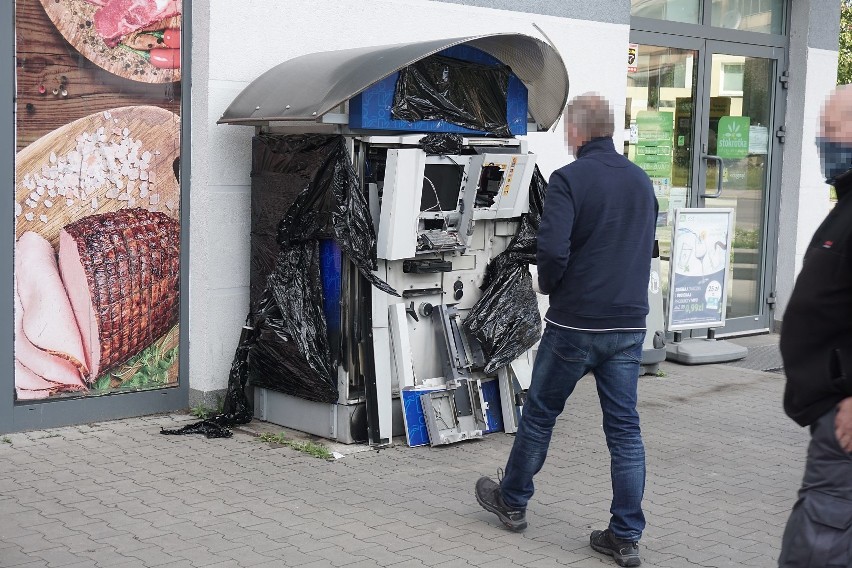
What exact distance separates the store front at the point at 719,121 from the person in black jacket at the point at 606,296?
15.7ft

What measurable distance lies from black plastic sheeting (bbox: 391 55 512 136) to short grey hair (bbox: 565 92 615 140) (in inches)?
66.5

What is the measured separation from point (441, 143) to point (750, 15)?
5733mm

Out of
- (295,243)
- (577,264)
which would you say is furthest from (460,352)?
(577,264)

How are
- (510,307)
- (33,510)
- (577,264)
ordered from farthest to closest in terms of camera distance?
(510,307) → (33,510) → (577,264)

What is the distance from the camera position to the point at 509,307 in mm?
6910

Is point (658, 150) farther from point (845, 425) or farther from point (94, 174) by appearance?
point (845, 425)

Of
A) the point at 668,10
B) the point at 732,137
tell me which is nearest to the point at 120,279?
the point at 668,10

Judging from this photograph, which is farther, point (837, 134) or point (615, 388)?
point (615, 388)

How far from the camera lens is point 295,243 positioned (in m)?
6.63

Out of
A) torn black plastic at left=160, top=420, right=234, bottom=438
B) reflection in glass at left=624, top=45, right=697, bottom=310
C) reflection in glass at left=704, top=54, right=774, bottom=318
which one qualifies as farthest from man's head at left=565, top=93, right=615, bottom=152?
reflection in glass at left=704, top=54, right=774, bottom=318

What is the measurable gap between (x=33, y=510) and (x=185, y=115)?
9.17ft

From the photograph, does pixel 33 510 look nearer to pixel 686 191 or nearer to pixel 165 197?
pixel 165 197

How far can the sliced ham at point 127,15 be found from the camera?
6.59m

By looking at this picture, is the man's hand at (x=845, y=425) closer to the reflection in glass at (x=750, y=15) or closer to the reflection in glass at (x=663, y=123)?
the reflection in glass at (x=663, y=123)
